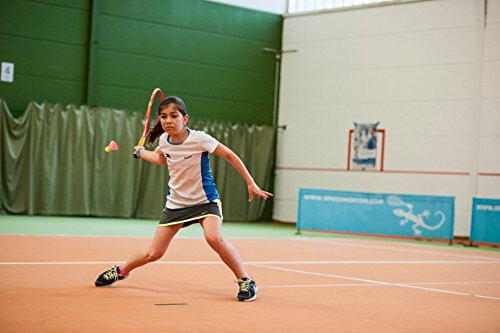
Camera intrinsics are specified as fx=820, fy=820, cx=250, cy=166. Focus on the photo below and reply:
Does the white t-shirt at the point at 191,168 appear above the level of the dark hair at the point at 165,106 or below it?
below

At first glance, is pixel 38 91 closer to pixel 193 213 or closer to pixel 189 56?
pixel 189 56

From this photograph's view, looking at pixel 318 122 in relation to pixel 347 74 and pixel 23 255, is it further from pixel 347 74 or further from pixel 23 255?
pixel 23 255

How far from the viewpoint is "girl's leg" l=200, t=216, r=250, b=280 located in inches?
273

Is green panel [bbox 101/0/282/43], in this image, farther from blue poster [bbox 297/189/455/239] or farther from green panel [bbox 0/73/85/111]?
blue poster [bbox 297/189/455/239]

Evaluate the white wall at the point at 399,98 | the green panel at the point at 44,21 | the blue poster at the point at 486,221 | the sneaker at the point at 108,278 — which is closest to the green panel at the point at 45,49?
the green panel at the point at 44,21

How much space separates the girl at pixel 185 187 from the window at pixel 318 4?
15660 millimetres

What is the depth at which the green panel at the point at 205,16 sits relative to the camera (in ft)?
69.1

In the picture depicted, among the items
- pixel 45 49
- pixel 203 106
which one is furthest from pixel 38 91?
pixel 203 106

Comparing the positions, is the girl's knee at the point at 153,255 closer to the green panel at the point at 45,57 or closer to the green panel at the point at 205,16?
the green panel at the point at 45,57

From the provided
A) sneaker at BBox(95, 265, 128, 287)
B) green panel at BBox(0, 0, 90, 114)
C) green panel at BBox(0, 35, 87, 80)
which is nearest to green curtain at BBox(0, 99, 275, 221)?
green panel at BBox(0, 0, 90, 114)

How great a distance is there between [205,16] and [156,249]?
1611cm

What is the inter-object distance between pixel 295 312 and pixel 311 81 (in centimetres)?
1743

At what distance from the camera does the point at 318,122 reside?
2305cm

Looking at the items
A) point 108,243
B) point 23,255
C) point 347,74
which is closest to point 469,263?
point 108,243
